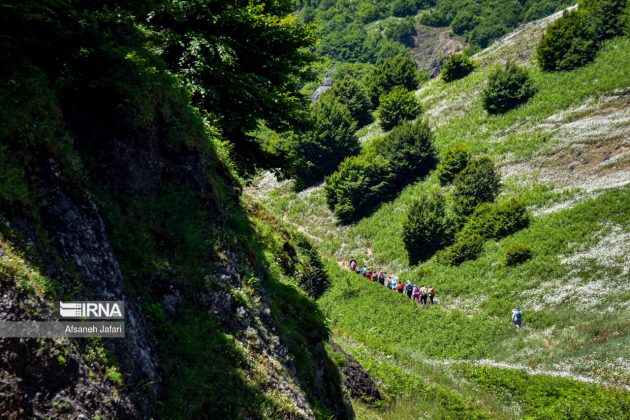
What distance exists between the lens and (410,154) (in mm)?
53906

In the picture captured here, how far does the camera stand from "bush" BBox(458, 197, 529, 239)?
3906 centimetres

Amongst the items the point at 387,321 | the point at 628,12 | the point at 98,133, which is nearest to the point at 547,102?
the point at 628,12

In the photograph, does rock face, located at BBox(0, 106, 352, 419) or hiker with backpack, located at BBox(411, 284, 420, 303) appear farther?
hiker with backpack, located at BBox(411, 284, 420, 303)

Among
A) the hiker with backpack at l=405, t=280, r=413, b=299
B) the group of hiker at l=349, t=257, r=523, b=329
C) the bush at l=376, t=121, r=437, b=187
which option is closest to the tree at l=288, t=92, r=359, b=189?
the bush at l=376, t=121, r=437, b=187

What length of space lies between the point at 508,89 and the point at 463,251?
2311cm

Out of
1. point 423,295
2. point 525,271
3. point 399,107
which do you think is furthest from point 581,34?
point 423,295

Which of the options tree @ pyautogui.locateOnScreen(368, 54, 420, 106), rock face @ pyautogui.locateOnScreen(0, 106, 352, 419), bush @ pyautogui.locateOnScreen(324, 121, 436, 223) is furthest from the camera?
tree @ pyautogui.locateOnScreen(368, 54, 420, 106)

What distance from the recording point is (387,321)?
3466 cm

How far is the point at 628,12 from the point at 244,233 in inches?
2283

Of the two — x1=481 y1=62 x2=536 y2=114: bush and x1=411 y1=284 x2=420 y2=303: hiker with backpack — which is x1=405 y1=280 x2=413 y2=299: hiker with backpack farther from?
x1=481 y1=62 x2=536 y2=114: bush

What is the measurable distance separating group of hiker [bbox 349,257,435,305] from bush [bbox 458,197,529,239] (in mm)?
6525

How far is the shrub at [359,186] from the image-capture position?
53531 millimetres

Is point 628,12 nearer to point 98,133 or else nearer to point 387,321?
point 387,321

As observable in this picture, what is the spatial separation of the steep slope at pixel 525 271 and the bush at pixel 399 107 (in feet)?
7.64
